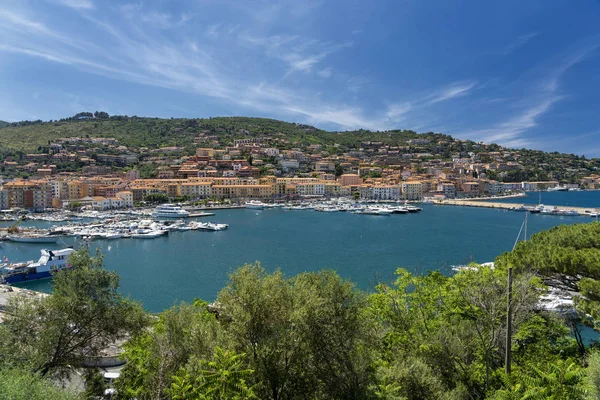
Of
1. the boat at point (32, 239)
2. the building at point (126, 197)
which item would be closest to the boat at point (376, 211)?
the building at point (126, 197)

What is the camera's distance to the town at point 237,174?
4750 centimetres

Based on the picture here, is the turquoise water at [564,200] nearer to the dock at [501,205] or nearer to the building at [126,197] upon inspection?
the dock at [501,205]

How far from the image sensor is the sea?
16.8 m

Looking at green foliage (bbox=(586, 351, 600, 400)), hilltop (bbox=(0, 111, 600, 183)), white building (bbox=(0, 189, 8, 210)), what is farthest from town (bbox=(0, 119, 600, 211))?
green foliage (bbox=(586, 351, 600, 400))

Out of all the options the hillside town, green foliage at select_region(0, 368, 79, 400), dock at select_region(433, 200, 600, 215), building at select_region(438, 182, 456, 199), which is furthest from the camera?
building at select_region(438, 182, 456, 199)

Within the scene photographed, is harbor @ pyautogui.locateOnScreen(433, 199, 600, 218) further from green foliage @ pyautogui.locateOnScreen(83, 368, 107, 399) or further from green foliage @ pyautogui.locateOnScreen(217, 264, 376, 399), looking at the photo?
green foliage @ pyautogui.locateOnScreen(83, 368, 107, 399)

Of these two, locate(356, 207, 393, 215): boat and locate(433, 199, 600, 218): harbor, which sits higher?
locate(433, 199, 600, 218): harbor

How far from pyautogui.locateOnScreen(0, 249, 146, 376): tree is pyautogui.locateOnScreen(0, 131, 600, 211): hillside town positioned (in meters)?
42.3

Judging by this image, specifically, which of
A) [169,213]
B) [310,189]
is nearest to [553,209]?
[310,189]

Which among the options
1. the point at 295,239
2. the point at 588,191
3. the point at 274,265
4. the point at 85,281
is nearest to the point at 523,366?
the point at 85,281

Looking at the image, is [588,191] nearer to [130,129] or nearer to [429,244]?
[429,244]

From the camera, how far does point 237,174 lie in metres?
62.8

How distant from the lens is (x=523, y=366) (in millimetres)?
5785

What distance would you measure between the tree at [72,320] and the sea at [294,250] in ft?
22.4
